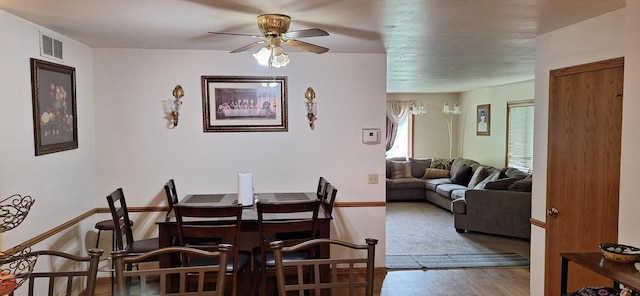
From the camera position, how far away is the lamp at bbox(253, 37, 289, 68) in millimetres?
2768

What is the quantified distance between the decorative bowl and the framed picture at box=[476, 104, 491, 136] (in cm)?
655

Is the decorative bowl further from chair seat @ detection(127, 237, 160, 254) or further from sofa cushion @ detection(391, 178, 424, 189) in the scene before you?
sofa cushion @ detection(391, 178, 424, 189)

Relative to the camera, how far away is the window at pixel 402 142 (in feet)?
33.1

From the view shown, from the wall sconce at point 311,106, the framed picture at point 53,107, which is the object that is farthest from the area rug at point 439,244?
the framed picture at point 53,107

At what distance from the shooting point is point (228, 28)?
320 cm

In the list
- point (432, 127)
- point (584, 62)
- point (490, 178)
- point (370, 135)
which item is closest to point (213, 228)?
point (370, 135)

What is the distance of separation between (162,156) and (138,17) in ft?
5.51

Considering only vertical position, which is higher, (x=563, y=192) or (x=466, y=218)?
(x=563, y=192)

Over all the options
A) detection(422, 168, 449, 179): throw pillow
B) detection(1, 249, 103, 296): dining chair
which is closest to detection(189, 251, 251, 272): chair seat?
detection(1, 249, 103, 296): dining chair

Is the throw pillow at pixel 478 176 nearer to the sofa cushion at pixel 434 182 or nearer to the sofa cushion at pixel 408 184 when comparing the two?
the sofa cushion at pixel 434 182

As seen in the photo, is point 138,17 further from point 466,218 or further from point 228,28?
point 466,218

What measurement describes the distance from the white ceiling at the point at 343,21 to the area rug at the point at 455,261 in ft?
7.14

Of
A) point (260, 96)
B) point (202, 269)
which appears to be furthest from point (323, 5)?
point (260, 96)

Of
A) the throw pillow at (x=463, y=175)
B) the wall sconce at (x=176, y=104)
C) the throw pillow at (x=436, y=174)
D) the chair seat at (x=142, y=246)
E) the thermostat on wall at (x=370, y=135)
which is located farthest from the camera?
the throw pillow at (x=436, y=174)
